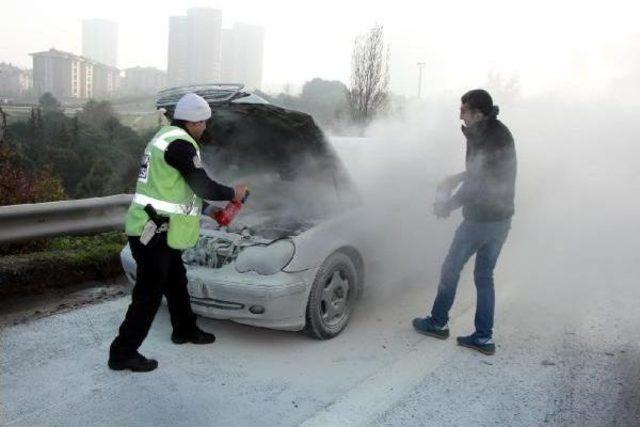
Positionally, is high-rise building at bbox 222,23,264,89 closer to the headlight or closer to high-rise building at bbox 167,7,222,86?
high-rise building at bbox 167,7,222,86

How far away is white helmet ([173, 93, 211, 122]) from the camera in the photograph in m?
3.45

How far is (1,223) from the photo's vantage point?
4.62 metres

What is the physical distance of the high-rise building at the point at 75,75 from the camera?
47.9ft

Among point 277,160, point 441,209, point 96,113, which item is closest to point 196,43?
point 277,160

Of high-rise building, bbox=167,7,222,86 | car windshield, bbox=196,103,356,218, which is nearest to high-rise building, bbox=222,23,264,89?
high-rise building, bbox=167,7,222,86

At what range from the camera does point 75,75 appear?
16141mm

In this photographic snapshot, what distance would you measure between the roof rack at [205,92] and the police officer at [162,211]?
1.34ft

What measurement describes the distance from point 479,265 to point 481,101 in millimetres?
1178

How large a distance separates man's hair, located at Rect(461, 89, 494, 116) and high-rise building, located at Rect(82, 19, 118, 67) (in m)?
8.52

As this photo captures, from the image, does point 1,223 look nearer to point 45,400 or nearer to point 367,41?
point 45,400

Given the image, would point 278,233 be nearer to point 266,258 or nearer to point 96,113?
point 266,258

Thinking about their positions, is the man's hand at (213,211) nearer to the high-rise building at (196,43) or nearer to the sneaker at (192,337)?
the sneaker at (192,337)

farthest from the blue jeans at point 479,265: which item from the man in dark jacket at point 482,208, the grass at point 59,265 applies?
the grass at point 59,265

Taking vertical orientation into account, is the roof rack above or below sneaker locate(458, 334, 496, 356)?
above
